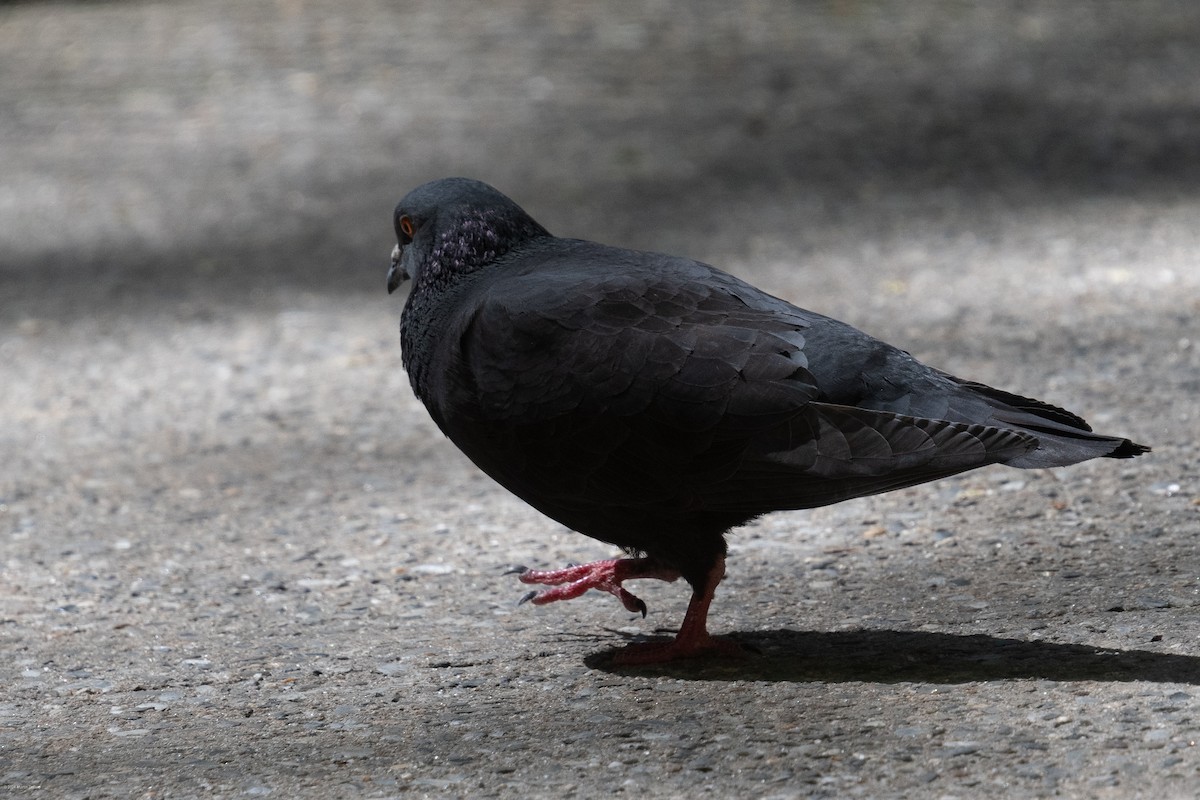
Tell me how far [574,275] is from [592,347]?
276 mm

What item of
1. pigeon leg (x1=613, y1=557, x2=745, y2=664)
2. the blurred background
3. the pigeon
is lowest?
pigeon leg (x1=613, y1=557, x2=745, y2=664)

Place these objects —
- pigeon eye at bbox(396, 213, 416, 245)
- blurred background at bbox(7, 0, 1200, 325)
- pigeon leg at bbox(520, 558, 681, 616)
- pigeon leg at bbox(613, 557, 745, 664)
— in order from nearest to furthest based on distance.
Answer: pigeon leg at bbox(613, 557, 745, 664), pigeon leg at bbox(520, 558, 681, 616), pigeon eye at bbox(396, 213, 416, 245), blurred background at bbox(7, 0, 1200, 325)

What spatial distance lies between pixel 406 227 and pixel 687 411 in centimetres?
116

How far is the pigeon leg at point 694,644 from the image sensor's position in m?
3.53

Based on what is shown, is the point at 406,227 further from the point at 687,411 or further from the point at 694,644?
the point at 694,644

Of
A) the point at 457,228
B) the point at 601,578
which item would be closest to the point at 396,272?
the point at 457,228

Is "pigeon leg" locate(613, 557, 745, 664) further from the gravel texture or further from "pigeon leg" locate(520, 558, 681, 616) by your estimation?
"pigeon leg" locate(520, 558, 681, 616)

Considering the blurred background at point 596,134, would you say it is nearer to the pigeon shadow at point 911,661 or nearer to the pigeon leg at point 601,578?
the pigeon leg at point 601,578

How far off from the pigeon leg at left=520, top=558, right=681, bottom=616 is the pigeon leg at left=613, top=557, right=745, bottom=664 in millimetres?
182

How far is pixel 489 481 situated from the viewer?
5.07 meters

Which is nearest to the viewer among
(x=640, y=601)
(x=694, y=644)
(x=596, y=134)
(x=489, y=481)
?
(x=694, y=644)

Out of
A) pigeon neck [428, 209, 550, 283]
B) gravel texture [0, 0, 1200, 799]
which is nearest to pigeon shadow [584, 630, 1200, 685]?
gravel texture [0, 0, 1200, 799]

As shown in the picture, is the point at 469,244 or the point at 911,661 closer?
the point at 911,661

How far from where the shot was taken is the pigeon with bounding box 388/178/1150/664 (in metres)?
3.21
